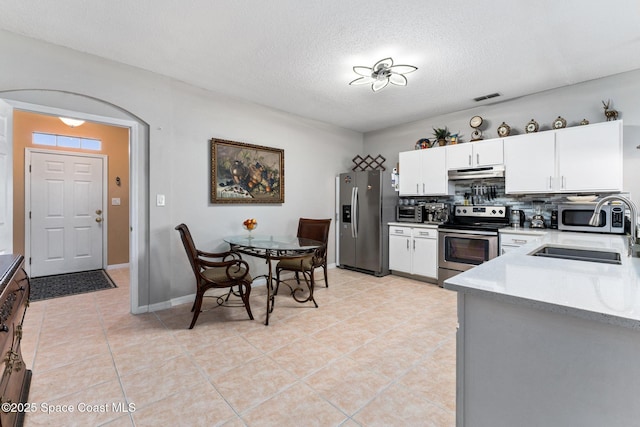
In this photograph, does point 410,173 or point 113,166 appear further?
point 113,166

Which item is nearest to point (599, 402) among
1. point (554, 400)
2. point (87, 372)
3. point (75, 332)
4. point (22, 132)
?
point (554, 400)

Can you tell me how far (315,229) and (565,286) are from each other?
3.11m

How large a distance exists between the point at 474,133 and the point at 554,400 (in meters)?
3.77

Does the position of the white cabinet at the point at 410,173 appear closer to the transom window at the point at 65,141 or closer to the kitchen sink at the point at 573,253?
the kitchen sink at the point at 573,253

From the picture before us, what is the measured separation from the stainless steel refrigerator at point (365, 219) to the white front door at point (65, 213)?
13.5 ft

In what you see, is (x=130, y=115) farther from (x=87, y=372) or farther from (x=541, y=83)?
(x=541, y=83)

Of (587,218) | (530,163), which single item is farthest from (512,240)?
(530,163)

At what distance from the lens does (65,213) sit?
4441 millimetres

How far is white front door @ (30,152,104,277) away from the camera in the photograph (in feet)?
13.8

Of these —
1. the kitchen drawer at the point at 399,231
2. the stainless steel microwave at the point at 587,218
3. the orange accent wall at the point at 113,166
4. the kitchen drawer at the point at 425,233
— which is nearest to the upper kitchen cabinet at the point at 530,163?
the stainless steel microwave at the point at 587,218

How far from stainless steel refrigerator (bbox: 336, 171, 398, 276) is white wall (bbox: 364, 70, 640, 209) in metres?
1.15

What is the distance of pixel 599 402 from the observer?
86 cm

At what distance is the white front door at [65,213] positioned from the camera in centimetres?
420

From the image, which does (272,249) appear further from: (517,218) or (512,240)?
(517,218)
